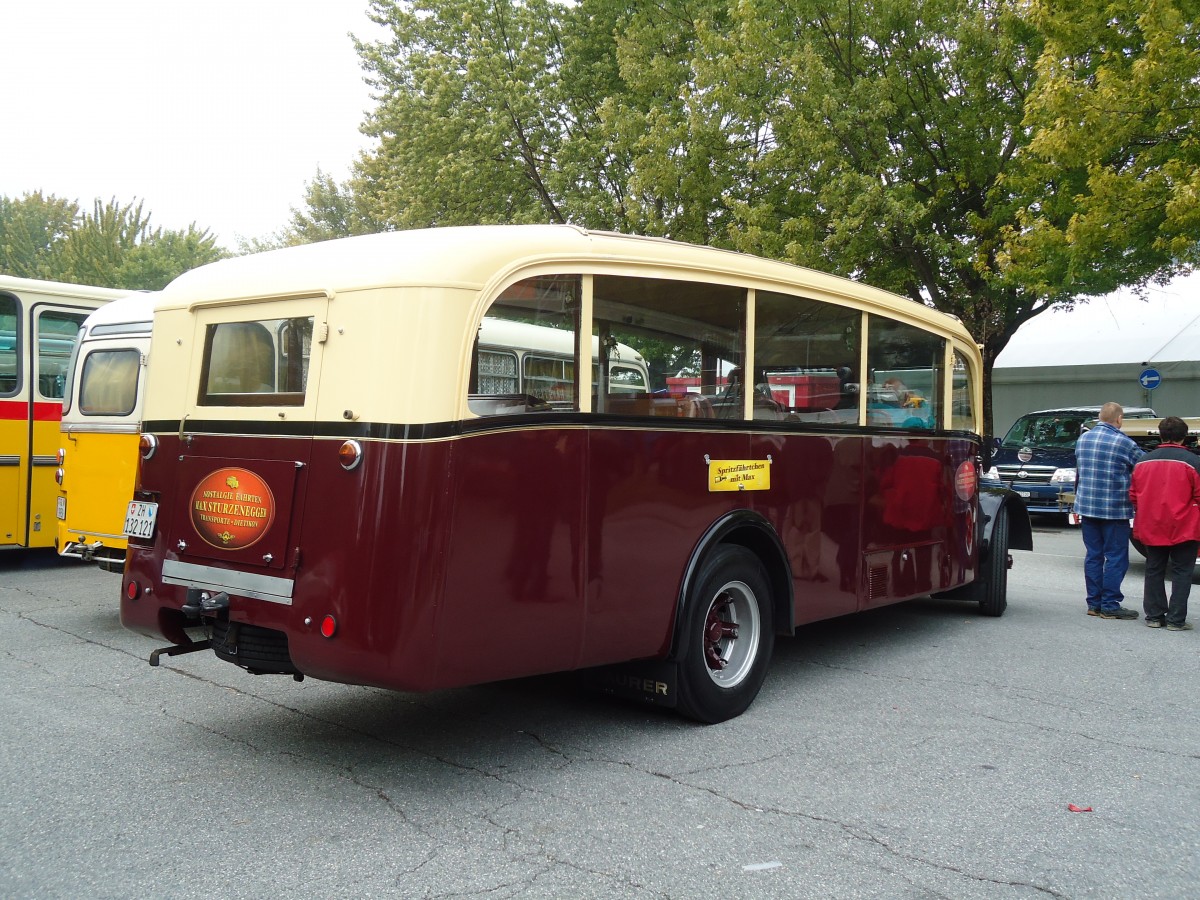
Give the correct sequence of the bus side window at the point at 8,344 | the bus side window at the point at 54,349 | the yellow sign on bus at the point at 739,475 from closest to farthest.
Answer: the yellow sign on bus at the point at 739,475
the bus side window at the point at 8,344
the bus side window at the point at 54,349

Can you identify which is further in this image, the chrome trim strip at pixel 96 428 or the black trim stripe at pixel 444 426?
the chrome trim strip at pixel 96 428

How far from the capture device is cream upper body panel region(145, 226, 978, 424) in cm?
423

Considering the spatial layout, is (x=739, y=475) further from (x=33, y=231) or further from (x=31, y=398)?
(x=33, y=231)

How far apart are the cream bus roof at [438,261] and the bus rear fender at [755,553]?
1275 millimetres

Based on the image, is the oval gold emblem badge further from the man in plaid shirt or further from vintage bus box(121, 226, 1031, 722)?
the man in plaid shirt

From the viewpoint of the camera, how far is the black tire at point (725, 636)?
17.3 ft

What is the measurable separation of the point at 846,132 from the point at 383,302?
16.0m

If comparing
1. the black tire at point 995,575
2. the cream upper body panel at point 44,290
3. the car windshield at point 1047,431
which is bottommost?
the black tire at point 995,575

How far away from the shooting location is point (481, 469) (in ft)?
14.0

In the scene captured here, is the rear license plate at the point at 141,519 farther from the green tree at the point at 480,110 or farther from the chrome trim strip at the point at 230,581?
the green tree at the point at 480,110

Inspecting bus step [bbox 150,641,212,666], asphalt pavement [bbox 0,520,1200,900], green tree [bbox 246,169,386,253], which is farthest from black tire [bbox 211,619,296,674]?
green tree [bbox 246,169,386,253]

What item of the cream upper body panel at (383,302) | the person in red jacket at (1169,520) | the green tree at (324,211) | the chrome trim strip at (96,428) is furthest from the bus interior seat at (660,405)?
the green tree at (324,211)

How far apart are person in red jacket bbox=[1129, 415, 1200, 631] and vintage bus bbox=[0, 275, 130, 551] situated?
10.2 m

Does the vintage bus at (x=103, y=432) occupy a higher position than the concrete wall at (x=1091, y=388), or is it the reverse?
the concrete wall at (x=1091, y=388)
